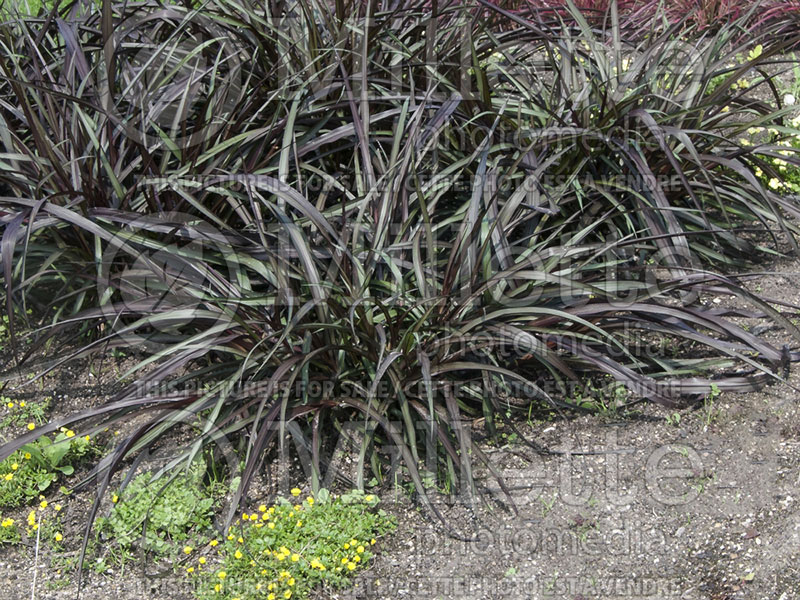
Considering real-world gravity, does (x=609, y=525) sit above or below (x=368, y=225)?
below

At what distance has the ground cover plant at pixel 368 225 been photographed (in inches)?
108

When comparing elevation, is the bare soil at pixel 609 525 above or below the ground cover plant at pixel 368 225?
below

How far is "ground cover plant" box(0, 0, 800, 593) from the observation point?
2.74m

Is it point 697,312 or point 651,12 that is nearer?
point 697,312

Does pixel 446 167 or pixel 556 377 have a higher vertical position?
pixel 446 167

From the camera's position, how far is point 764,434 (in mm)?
2771

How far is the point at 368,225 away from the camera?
3109mm

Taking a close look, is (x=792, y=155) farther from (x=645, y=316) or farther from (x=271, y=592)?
(x=271, y=592)

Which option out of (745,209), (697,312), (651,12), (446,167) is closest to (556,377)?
(697,312)

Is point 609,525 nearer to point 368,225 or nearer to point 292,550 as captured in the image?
point 292,550

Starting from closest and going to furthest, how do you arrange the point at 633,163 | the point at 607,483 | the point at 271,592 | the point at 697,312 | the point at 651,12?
the point at 271,592 < the point at 607,483 < the point at 697,312 < the point at 633,163 < the point at 651,12

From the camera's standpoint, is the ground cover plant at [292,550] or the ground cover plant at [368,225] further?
the ground cover plant at [368,225]

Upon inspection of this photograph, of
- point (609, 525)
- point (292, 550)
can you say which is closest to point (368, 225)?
point (292, 550)

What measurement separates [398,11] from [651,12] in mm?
1979
